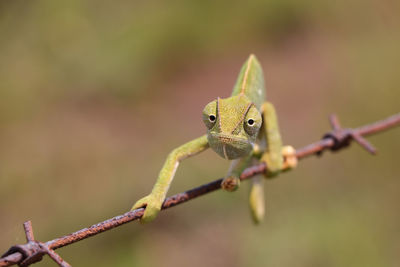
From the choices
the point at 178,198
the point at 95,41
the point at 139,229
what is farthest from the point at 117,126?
the point at 178,198

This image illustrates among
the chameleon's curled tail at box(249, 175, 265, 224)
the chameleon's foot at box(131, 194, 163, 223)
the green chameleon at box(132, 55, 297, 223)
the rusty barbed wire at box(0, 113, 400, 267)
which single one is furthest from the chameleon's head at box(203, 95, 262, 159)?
the chameleon's curled tail at box(249, 175, 265, 224)

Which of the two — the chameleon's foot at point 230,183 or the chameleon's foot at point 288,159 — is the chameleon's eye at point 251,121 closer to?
the chameleon's foot at point 230,183

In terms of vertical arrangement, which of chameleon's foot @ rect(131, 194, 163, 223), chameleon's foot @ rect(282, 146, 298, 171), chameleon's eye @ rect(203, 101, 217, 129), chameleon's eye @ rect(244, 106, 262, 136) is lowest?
chameleon's foot @ rect(282, 146, 298, 171)

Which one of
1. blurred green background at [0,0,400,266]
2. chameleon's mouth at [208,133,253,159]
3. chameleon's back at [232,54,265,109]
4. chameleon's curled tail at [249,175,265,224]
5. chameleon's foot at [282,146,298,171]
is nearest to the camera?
chameleon's mouth at [208,133,253,159]

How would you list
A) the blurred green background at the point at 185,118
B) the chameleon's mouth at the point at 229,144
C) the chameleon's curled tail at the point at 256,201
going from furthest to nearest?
1. the blurred green background at the point at 185,118
2. the chameleon's curled tail at the point at 256,201
3. the chameleon's mouth at the point at 229,144

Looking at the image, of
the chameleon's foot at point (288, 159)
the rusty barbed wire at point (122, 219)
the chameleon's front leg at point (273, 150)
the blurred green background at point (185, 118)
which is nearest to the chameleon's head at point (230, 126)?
the rusty barbed wire at point (122, 219)

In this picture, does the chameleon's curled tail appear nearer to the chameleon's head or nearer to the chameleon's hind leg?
the chameleon's hind leg
